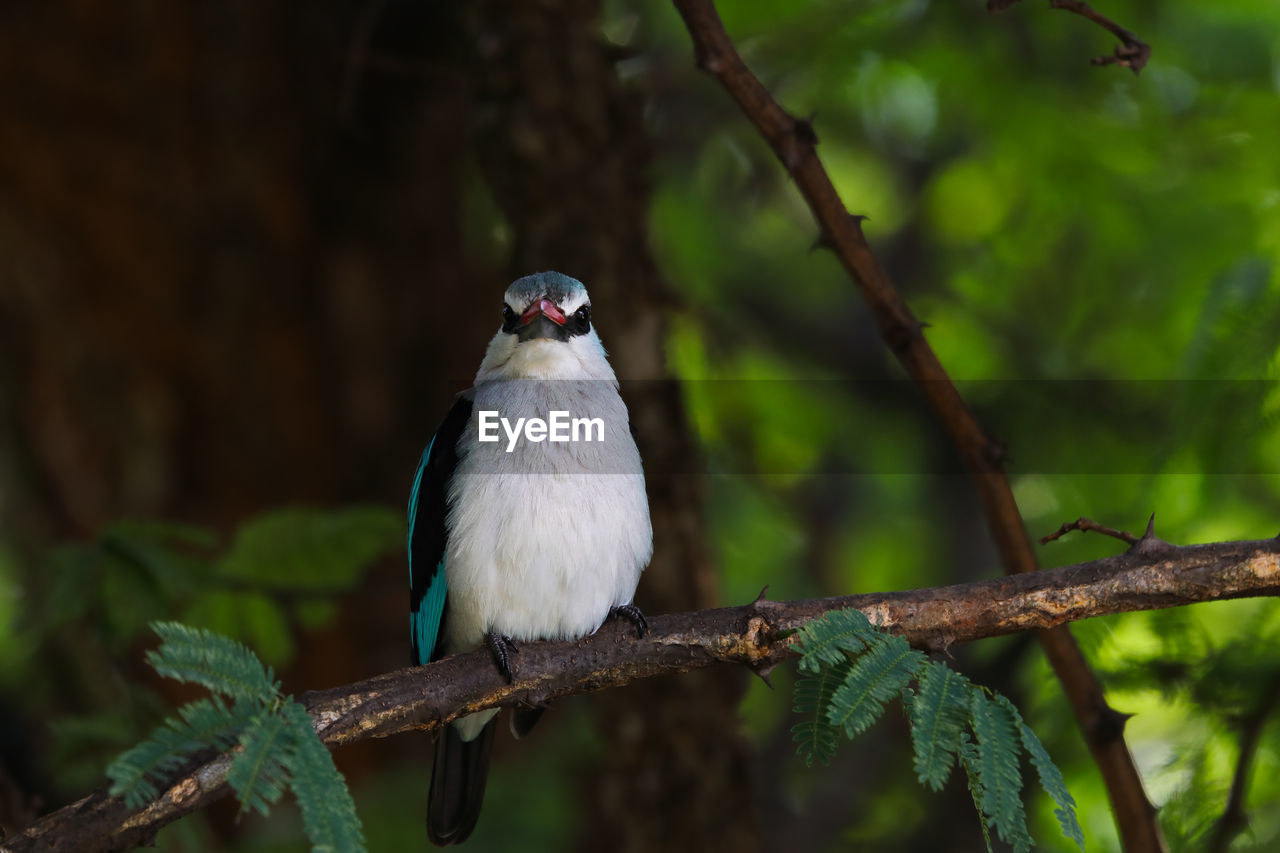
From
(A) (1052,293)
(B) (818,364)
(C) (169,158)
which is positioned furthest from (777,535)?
(C) (169,158)

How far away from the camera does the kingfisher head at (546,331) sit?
4.07m

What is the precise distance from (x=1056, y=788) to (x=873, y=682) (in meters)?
0.51

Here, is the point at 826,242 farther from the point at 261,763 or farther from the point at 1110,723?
the point at 261,763

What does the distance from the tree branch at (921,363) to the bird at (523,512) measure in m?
0.91

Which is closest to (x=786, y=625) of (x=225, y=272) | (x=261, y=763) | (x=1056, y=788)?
(x=1056, y=788)

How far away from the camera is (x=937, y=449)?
27.4 feet

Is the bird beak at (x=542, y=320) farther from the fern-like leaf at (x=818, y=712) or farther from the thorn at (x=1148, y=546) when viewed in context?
the thorn at (x=1148, y=546)

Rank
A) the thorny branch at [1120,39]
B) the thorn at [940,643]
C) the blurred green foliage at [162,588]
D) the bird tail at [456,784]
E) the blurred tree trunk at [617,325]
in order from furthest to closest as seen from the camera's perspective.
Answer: the blurred tree trunk at [617,325]
the blurred green foliage at [162,588]
the bird tail at [456,784]
the thorny branch at [1120,39]
the thorn at [940,643]

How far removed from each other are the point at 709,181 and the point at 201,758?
7.94m

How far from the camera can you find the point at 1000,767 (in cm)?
283

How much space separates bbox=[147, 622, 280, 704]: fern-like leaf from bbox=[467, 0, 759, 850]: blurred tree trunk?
9.08 feet

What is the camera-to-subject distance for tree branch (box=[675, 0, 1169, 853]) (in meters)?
3.71

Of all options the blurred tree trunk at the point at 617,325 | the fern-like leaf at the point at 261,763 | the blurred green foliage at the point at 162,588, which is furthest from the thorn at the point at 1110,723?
the blurred green foliage at the point at 162,588

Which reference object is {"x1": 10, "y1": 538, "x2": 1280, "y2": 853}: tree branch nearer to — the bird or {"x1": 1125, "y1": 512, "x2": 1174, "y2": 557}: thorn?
{"x1": 1125, "y1": 512, "x2": 1174, "y2": 557}: thorn
